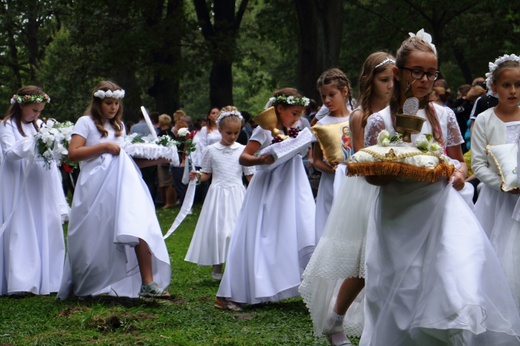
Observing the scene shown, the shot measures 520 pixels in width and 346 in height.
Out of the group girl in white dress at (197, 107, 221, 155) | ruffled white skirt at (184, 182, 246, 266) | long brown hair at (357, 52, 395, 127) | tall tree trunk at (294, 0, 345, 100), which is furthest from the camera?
tall tree trunk at (294, 0, 345, 100)

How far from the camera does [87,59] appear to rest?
33.0 meters

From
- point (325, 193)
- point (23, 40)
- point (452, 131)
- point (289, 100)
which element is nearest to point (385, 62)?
point (452, 131)

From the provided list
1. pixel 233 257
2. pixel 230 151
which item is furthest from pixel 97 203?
pixel 230 151

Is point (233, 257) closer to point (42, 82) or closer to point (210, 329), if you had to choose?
point (210, 329)

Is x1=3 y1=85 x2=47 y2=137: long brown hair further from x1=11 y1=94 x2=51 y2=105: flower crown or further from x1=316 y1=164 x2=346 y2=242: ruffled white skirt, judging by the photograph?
x1=316 y1=164 x2=346 y2=242: ruffled white skirt

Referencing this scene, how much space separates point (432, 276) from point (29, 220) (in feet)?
21.6

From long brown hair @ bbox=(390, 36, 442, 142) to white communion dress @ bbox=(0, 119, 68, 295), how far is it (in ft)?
18.5

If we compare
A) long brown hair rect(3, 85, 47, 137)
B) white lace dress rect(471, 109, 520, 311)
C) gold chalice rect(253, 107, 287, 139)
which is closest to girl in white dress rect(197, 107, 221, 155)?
long brown hair rect(3, 85, 47, 137)

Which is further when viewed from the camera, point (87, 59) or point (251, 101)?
point (251, 101)

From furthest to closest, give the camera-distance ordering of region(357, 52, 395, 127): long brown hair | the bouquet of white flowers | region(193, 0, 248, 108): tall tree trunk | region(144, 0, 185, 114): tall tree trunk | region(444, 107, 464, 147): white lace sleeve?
1. region(144, 0, 185, 114): tall tree trunk
2. region(193, 0, 248, 108): tall tree trunk
3. the bouquet of white flowers
4. region(357, 52, 395, 127): long brown hair
5. region(444, 107, 464, 147): white lace sleeve

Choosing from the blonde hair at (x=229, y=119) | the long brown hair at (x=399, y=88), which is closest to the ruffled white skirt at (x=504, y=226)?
the long brown hair at (x=399, y=88)

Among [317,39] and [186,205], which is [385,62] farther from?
[317,39]

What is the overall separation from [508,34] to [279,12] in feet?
25.3

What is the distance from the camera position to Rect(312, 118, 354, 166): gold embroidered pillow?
28.4 ft
